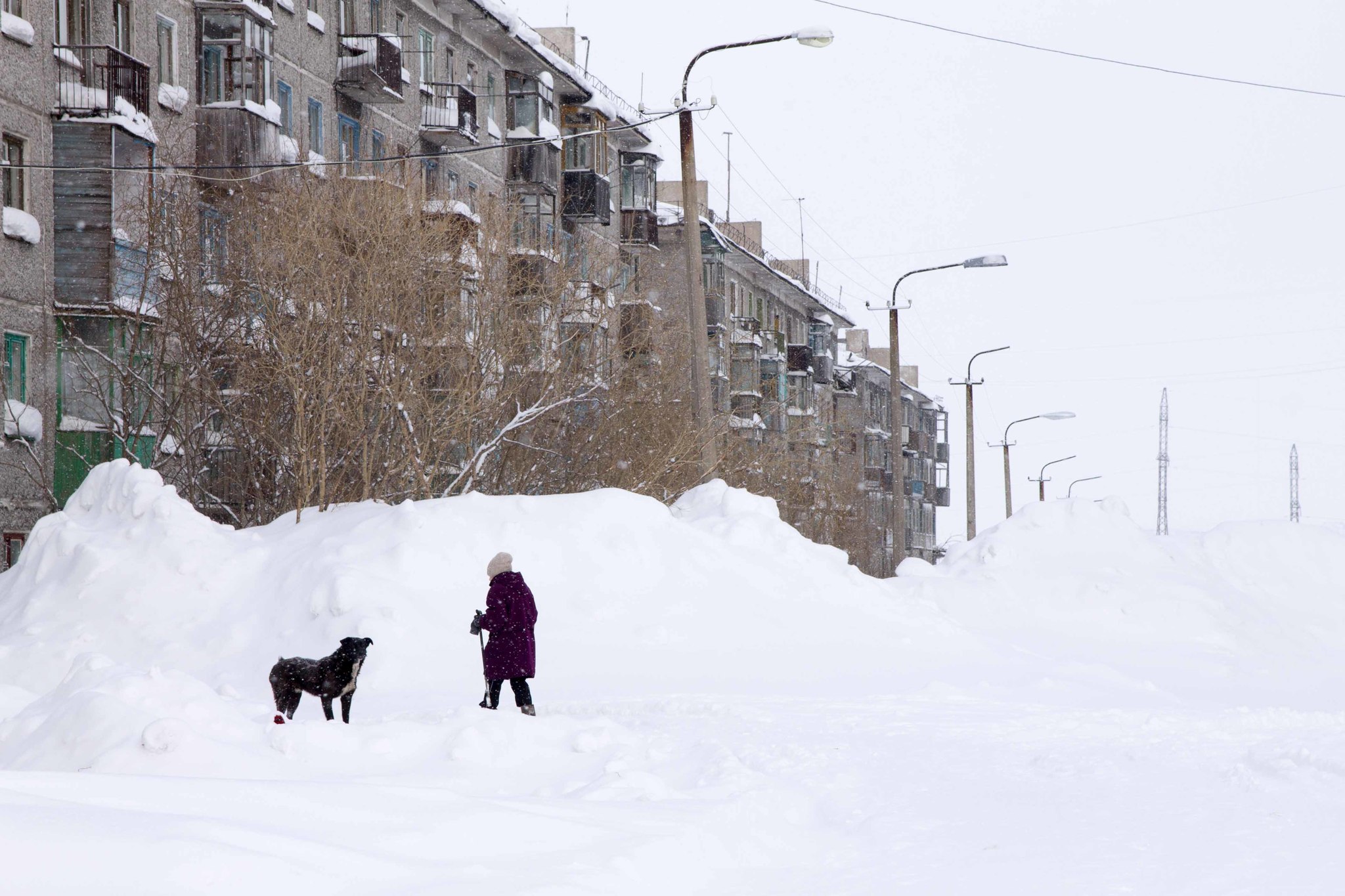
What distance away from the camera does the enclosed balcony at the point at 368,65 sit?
34312 mm

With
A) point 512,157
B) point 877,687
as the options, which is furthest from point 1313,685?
point 512,157

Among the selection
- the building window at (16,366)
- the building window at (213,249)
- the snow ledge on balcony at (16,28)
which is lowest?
the building window at (16,366)

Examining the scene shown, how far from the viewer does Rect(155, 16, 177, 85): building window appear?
2858 cm

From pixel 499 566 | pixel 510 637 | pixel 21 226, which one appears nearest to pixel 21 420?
pixel 21 226

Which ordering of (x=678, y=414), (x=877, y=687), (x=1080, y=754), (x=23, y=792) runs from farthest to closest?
1. (x=678, y=414)
2. (x=877, y=687)
3. (x=1080, y=754)
4. (x=23, y=792)

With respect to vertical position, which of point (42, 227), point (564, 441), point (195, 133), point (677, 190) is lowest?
point (564, 441)

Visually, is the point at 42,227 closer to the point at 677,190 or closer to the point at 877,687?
the point at 877,687

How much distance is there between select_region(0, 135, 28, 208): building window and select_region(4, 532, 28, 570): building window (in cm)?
514

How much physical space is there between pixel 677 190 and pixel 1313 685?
48885 millimetres

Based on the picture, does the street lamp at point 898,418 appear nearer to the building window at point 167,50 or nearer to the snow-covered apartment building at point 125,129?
the snow-covered apartment building at point 125,129

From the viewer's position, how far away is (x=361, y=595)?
55.9 ft

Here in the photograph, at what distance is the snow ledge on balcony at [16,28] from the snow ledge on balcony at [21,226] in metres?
2.60

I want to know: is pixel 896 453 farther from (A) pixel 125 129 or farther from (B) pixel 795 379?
(B) pixel 795 379

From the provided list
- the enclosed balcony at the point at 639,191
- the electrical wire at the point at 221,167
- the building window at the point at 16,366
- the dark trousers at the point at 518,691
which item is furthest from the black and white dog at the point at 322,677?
the enclosed balcony at the point at 639,191
